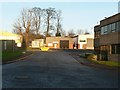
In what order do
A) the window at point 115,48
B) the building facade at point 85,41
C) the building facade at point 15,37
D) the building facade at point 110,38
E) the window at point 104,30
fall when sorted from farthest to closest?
the building facade at point 85,41 < the building facade at point 15,37 < the window at point 104,30 < the building facade at point 110,38 < the window at point 115,48

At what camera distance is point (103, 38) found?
4394 centimetres

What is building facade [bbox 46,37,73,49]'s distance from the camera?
106 meters

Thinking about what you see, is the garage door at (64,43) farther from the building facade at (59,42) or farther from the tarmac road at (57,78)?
the tarmac road at (57,78)

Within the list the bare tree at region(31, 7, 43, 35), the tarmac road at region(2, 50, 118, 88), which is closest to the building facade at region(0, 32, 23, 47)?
the bare tree at region(31, 7, 43, 35)

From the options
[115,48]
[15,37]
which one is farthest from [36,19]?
[115,48]

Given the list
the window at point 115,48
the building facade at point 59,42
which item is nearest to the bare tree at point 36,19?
the building facade at point 59,42

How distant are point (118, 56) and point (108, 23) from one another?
6.31 meters

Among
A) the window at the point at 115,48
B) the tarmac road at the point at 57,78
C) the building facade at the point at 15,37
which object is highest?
the building facade at the point at 15,37

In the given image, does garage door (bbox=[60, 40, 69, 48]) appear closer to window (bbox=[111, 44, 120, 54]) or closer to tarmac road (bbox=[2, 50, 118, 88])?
window (bbox=[111, 44, 120, 54])

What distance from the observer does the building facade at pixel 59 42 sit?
105894 mm

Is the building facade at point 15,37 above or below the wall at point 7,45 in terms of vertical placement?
above

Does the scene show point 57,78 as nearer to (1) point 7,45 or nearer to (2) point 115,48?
(2) point 115,48

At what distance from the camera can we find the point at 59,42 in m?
108

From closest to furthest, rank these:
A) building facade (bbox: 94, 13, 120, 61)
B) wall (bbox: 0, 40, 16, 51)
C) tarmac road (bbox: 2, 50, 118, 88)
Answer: tarmac road (bbox: 2, 50, 118, 88), building facade (bbox: 94, 13, 120, 61), wall (bbox: 0, 40, 16, 51)
